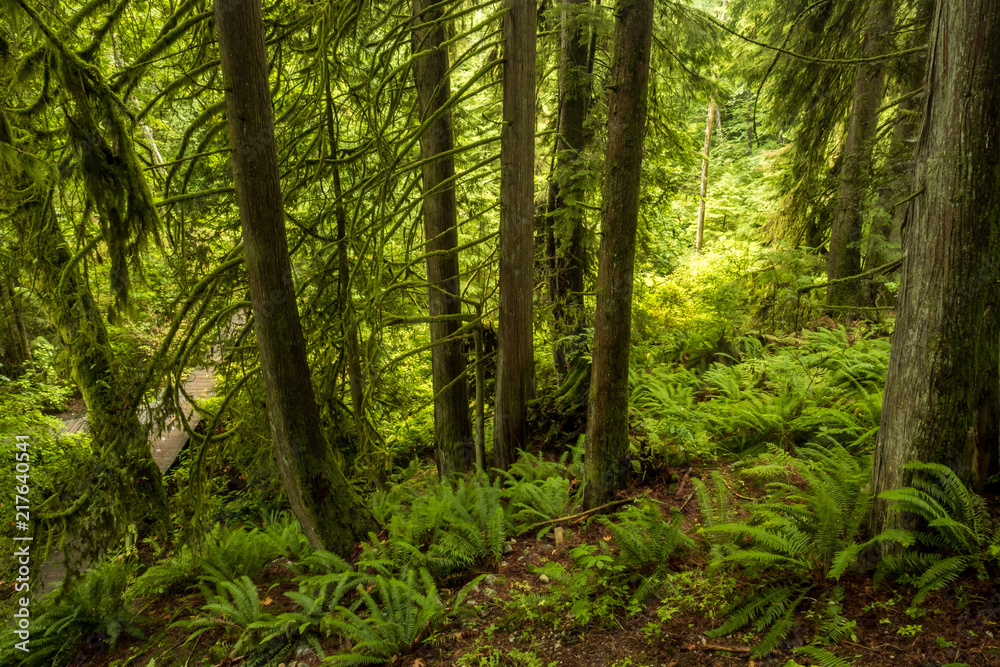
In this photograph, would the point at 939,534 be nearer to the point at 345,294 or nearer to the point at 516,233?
the point at 516,233

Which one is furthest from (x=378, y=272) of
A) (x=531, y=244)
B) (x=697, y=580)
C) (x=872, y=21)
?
(x=872, y=21)

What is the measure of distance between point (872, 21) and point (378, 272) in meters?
8.19

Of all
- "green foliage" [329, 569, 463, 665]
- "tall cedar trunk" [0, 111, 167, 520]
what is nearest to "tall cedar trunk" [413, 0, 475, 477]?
"green foliage" [329, 569, 463, 665]

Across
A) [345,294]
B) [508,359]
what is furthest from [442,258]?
[508,359]

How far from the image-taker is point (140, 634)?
536cm

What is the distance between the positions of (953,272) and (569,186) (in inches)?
170

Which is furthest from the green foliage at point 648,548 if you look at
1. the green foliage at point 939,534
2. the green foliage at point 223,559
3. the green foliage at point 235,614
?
the green foliage at point 223,559

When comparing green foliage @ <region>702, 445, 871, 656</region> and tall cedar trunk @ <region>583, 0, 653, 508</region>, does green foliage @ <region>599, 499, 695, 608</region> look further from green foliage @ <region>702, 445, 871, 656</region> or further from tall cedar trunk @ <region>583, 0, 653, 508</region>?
tall cedar trunk @ <region>583, 0, 653, 508</region>

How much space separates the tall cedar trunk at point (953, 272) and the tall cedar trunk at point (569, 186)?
11.6ft

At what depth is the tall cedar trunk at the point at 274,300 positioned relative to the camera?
4117 mm

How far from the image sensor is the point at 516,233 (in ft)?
18.9

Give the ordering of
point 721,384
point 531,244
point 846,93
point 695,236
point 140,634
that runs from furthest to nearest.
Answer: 1. point 695,236
2. point 846,93
3. point 721,384
4. point 531,244
5. point 140,634

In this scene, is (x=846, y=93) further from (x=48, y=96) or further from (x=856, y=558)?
(x=48, y=96)

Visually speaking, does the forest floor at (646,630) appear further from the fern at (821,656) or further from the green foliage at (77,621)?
the green foliage at (77,621)
